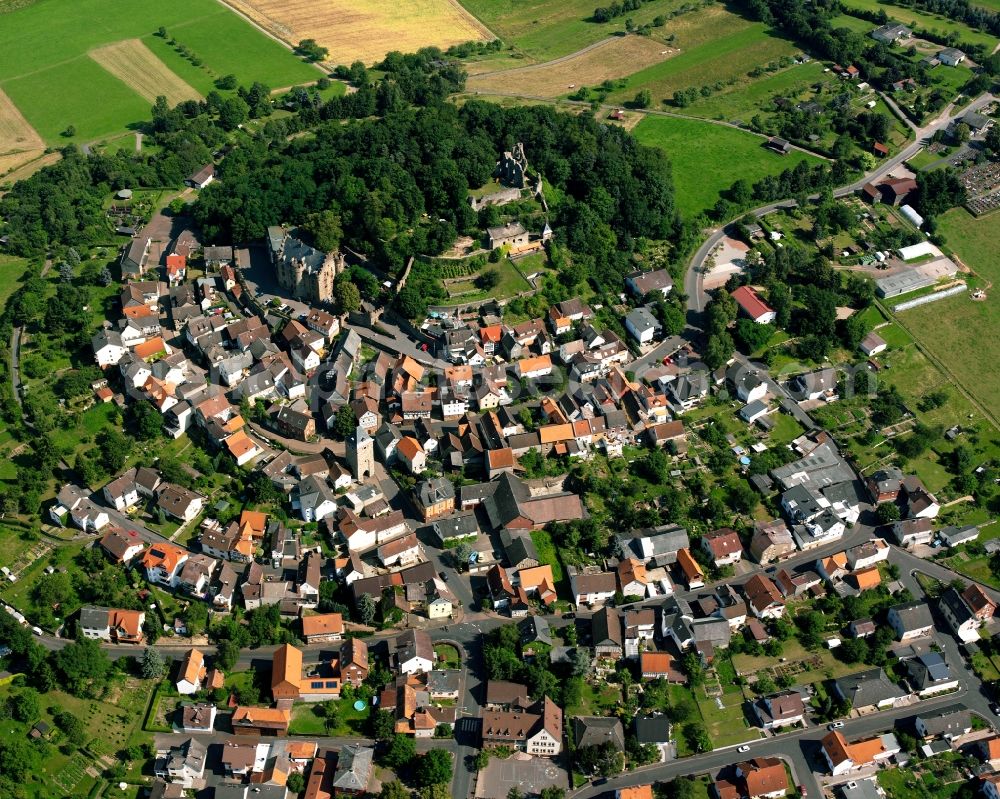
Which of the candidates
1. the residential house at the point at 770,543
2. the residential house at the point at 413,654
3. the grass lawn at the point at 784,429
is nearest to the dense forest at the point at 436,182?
the grass lawn at the point at 784,429

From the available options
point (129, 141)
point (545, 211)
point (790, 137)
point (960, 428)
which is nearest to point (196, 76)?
point (129, 141)

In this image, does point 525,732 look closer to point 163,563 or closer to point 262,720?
point 262,720

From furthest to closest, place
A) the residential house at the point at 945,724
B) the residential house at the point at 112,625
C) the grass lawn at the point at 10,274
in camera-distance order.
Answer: the grass lawn at the point at 10,274 < the residential house at the point at 112,625 < the residential house at the point at 945,724

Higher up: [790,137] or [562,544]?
[790,137]

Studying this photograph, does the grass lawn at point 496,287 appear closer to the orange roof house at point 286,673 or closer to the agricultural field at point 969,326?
the agricultural field at point 969,326

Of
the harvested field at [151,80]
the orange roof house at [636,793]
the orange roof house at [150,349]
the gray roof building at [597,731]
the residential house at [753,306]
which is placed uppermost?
the harvested field at [151,80]

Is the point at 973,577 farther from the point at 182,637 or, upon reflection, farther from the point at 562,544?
the point at 182,637

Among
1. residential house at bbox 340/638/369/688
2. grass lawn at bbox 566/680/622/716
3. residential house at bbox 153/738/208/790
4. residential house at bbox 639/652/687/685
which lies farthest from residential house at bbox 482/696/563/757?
residential house at bbox 153/738/208/790
